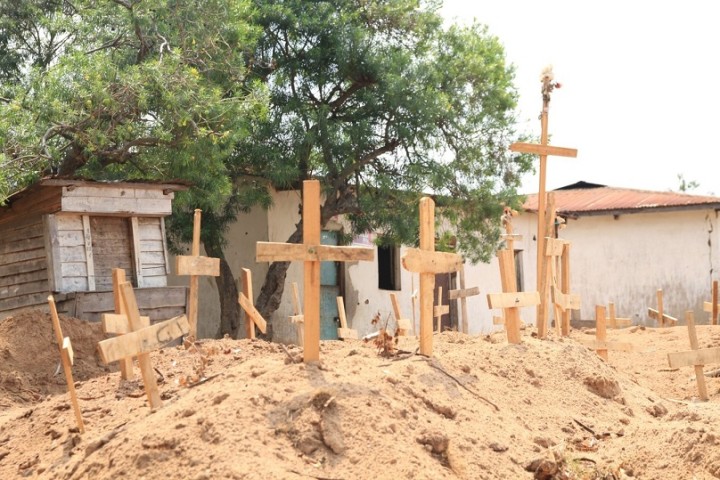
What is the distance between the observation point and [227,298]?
17.5 meters

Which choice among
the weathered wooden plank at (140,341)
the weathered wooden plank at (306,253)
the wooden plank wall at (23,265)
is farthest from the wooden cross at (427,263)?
the wooden plank wall at (23,265)

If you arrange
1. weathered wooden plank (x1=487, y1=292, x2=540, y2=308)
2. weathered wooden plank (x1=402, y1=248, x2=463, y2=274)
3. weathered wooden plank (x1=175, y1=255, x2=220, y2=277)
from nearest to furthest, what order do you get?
weathered wooden plank (x1=402, y1=248, x2=463, y2=274) < weathered wooden plank (x1=487, y1=292, x2=540, y2=308) < weathered wooden plank (x1=175, y1=255, x2=220, y2=277)

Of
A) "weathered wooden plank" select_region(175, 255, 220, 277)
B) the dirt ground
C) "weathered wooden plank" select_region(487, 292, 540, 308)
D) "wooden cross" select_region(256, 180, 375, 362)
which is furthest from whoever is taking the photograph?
"weathered wooden plank" select_region(175, 255, 220, 277)

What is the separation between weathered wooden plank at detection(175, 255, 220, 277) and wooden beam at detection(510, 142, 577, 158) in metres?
3.56

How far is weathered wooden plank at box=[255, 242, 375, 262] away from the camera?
6375 mm

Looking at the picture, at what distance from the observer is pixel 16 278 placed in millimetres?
13320

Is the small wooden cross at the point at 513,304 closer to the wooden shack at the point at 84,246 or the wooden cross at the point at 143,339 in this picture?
the wooden cross at the point at 143,339

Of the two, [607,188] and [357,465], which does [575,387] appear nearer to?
[357,465]

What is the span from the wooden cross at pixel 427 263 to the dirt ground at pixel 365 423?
Result: 259 mm

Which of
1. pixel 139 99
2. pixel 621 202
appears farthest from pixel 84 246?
pixel 621 202

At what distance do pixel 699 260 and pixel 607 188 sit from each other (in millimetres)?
5513

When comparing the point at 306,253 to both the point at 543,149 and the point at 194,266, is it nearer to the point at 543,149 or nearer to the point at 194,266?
the point at 194,266

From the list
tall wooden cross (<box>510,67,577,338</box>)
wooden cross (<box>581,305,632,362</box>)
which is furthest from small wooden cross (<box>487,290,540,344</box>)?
wooden cross (<box>581,305,632,362</box>)

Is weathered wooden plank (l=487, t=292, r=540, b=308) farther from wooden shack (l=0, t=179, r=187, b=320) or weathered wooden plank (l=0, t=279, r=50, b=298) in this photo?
weathered wooden plank (l=0, t=279, r=50, b=298)
